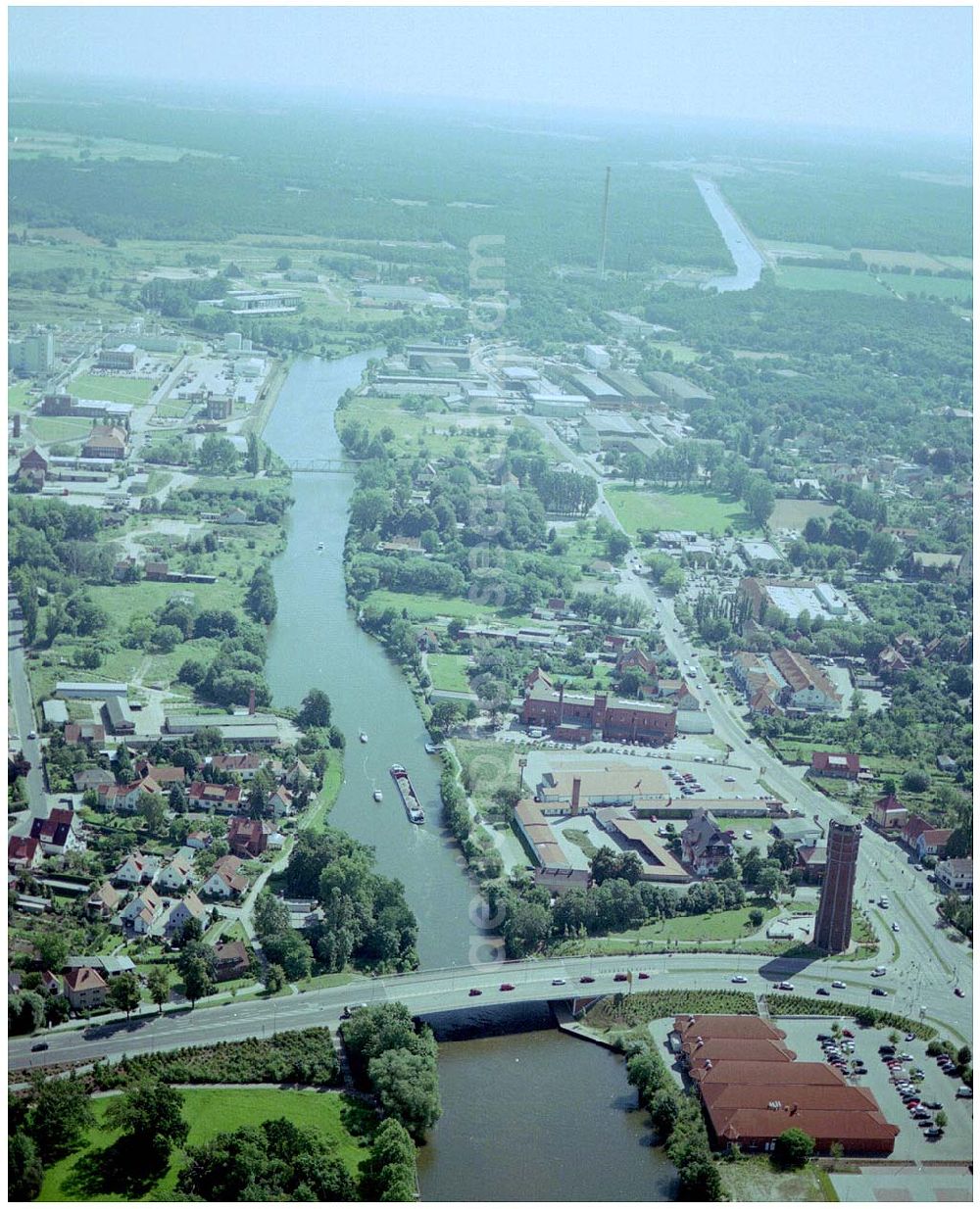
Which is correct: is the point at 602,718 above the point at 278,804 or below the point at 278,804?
above

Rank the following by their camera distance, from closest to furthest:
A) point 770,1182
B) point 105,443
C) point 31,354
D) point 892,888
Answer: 1. point 770,1182
2. point 892,888
3. point 105,443
4. point 31,354

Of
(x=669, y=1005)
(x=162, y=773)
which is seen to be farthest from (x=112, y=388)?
(x=669, y=1005)

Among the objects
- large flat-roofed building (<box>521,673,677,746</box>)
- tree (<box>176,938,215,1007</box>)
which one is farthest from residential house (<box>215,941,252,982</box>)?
large flat-roofed building (<box>521,673,677,746</box>)

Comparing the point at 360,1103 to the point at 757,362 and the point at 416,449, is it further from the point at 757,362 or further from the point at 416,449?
the point at 757,362

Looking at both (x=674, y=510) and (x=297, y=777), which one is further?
(x=674, y=510)

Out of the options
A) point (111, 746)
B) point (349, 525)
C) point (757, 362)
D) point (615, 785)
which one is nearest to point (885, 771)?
point (615, 785)

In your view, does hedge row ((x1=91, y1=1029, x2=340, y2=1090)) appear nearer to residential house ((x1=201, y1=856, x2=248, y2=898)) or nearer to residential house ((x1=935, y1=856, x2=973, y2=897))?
residential house ((x1=201, y1=856, x2=248, y2=898))

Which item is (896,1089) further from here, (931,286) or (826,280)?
(826,280)
